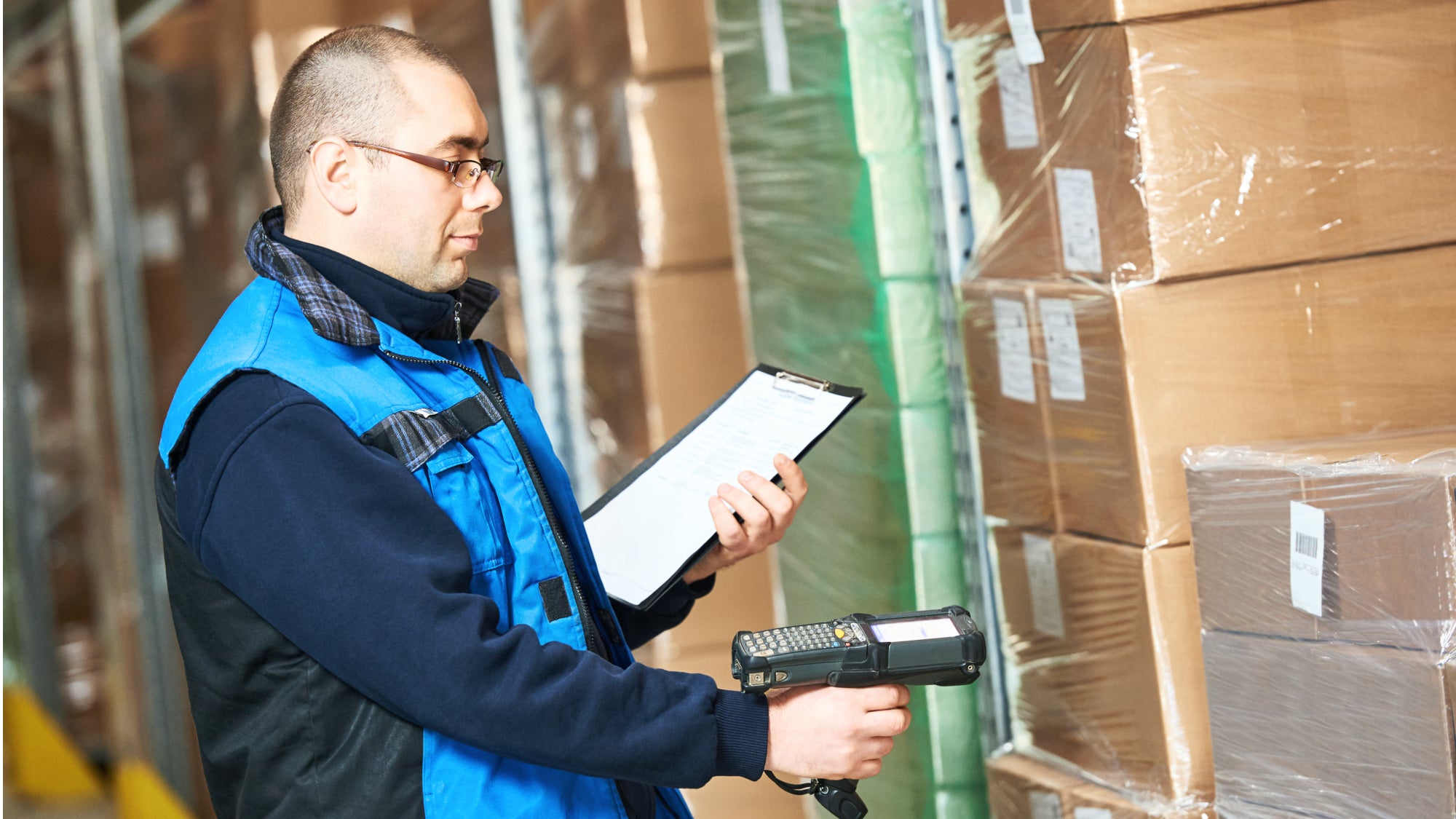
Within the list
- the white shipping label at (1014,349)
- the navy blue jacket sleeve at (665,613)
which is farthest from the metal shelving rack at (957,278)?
the navy blue jacket sleeve at (665,613)

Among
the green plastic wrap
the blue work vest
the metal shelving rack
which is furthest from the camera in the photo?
the green plastic wrap

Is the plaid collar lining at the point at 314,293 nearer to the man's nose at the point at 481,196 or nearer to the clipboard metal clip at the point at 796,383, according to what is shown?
the man's nose at the point at 481,196

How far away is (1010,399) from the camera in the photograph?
90.7 inches

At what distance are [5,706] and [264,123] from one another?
176 inches

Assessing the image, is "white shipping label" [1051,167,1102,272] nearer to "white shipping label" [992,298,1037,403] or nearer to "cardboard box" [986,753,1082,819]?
"white shipping label" [992,298,1037,403]

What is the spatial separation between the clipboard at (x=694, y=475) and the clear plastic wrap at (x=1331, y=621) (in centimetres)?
54

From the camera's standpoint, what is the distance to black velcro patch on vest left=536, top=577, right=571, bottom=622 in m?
1.46

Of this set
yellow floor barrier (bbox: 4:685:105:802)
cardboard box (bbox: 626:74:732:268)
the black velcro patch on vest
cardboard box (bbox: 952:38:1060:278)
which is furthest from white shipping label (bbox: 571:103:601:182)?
yellow floor barrier (bbox: 4:685:105:802)

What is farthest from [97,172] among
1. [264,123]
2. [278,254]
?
[278,254]

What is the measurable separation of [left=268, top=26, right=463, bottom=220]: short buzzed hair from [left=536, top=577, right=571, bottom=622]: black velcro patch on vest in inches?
20.0

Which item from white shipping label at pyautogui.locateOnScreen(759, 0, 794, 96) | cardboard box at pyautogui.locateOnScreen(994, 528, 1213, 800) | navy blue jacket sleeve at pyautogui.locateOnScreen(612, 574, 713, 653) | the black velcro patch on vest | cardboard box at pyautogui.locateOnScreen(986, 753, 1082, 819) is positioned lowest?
cardboard box at pyautogui.locateOnScreen(986, 753, 1082, 819)

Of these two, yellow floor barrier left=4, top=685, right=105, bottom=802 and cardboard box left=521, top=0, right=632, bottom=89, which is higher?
cardboard box left=521, top=0, right=632, bottom=89

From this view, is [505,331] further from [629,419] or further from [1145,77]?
[1145,77]

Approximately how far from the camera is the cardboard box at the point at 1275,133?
1881 mm
